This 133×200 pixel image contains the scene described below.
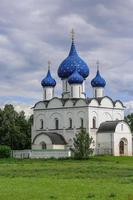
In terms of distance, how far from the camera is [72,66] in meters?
81.9

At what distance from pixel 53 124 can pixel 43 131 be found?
181 centimetres

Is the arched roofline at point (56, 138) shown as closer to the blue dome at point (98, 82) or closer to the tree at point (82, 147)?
the blue dome at point (98, 82)

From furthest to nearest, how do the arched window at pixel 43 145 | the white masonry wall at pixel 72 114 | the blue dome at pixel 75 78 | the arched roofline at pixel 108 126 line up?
the blue dome at pixel 75 78, the white masonry wall at pixel 72 114, the arched window at pixel 43 145, the arched roofline at pixel 108 126

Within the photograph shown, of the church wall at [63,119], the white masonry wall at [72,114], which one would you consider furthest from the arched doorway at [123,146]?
the church wall at [63,119]

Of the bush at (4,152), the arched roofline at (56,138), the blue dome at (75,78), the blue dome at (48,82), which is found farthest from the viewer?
the blue dome at (48,82)

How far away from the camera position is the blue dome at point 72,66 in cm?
8206

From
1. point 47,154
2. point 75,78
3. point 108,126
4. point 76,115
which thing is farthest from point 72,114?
point 47,154

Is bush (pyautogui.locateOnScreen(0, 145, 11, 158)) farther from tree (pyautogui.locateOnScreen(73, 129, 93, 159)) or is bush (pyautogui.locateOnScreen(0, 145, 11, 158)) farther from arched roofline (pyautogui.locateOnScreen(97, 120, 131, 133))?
arched roofline (pyautogui.locateOnScreen(97, 120, 131, 133))

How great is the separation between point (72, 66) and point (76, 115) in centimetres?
749

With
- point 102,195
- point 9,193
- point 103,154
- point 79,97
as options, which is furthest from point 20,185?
point 79,97

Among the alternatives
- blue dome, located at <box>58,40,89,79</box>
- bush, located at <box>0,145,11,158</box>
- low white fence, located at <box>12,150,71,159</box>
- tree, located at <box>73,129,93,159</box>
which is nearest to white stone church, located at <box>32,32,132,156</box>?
blue dome, located at <box>58,40,89,79</box>

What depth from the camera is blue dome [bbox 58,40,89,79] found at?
8206 cm

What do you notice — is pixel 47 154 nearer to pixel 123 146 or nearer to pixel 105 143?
pixel 105 143

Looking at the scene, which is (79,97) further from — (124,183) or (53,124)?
(124,183)
